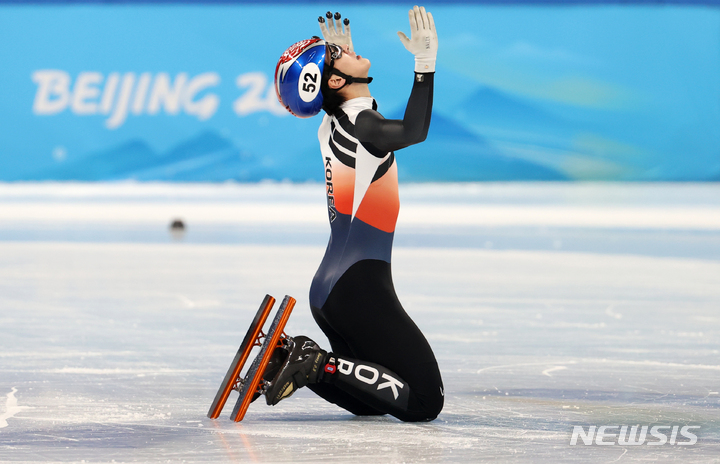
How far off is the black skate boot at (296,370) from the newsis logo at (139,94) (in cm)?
1804

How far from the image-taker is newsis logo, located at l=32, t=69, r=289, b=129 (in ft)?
68.3

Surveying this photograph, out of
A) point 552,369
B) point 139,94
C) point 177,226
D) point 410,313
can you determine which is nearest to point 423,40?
point 552,369

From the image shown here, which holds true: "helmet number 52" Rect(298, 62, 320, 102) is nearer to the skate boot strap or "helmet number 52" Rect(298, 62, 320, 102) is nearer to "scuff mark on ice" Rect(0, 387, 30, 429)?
the skate boot strap

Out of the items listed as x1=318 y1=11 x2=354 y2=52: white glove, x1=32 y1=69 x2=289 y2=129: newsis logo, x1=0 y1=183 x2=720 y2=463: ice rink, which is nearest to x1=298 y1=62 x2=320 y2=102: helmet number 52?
x1=318 y1=11 x2=354 y2=52: white glove

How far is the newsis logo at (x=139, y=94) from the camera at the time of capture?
20.8 metres

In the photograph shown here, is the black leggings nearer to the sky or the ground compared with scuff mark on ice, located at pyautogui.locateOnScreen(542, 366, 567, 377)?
nearer to the sky

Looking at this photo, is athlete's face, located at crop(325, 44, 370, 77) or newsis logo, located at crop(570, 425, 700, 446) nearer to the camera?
newsis logo, located at crop(570, 425, 700, 446)

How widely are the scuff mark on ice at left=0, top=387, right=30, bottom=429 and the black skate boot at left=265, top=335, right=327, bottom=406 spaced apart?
0.78 metres

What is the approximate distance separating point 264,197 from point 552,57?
7.20 metres

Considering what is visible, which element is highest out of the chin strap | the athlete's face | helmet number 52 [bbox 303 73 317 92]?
the athlete's face

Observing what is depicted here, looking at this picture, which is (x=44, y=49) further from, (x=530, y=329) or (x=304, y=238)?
(x=530, y=329)

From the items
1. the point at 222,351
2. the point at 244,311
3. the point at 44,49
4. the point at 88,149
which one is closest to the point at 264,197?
the point at 88,149

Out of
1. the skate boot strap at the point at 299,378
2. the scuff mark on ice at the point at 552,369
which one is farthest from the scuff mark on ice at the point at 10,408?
the scuff mark on ice at the point at 552,369

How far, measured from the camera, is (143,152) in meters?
20.8
